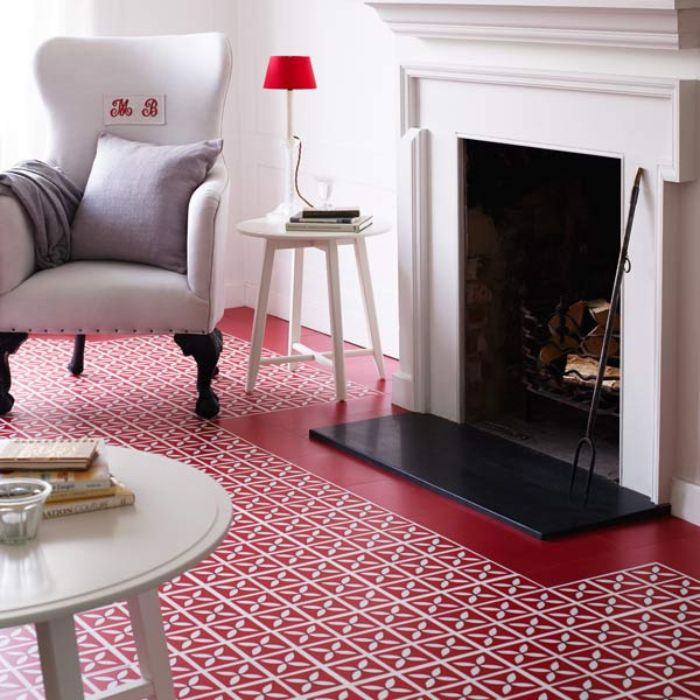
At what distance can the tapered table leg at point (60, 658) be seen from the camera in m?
2.00

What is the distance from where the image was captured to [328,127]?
17.1 ft

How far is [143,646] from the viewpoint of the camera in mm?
2320

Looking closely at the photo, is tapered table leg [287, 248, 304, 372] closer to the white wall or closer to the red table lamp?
the red table lamp

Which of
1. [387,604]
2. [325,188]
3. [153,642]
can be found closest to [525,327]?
[325,188]

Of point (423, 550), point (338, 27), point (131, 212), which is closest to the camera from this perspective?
point (423, 550)

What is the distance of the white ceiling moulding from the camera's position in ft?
9.93

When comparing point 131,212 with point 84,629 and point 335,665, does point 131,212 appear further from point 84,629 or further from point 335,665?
point 335,665

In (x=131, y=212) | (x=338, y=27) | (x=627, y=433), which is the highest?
(x=338, y=27)

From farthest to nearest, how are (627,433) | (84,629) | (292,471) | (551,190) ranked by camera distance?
(551,190) < (292,471) < (627,433) < (84,629)

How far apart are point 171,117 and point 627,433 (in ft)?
6.60

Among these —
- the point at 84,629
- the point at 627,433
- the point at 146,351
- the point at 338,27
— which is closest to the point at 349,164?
the point at 338,27

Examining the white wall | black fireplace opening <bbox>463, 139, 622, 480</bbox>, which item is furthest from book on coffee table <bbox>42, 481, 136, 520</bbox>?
the white wall

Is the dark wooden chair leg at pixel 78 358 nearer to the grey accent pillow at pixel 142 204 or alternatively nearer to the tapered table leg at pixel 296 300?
the grey accent pillow at pixel 142 204

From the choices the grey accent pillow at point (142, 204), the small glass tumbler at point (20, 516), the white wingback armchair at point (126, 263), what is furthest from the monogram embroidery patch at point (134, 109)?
the small glass tumbler at point (20, 516)
